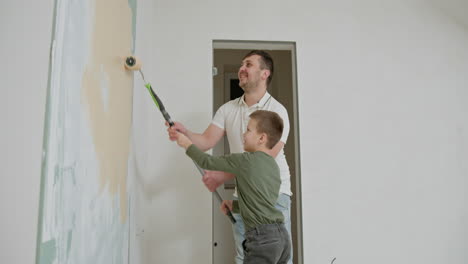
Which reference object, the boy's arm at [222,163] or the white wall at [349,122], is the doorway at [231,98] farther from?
the boy's arm at [222,163]

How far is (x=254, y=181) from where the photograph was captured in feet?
4.70

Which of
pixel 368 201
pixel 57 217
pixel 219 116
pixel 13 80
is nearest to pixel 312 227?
pixel 368 201

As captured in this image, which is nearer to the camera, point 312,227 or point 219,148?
point 312,227

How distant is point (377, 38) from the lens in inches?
98.0

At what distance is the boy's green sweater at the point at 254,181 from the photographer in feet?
4.71

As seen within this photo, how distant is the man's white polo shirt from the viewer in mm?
1775

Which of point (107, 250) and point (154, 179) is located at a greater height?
point (154, 179)

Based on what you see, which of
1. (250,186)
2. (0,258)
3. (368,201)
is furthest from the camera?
(368,201)

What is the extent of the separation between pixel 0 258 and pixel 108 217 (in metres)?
0.54

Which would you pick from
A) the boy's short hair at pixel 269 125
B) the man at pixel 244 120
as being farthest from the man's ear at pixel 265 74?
the boy's short hair at pixel 269 125

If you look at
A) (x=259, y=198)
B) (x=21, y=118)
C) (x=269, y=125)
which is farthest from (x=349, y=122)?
(x=21, y=118)

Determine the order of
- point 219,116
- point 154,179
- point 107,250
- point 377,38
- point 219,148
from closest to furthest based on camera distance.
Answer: point 107,250, point 219,116, point 154,179, point 377,38, point 219,148

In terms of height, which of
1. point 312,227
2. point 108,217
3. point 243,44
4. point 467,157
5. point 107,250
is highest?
point 243,44

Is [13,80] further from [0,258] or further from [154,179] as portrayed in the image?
[154,179]
